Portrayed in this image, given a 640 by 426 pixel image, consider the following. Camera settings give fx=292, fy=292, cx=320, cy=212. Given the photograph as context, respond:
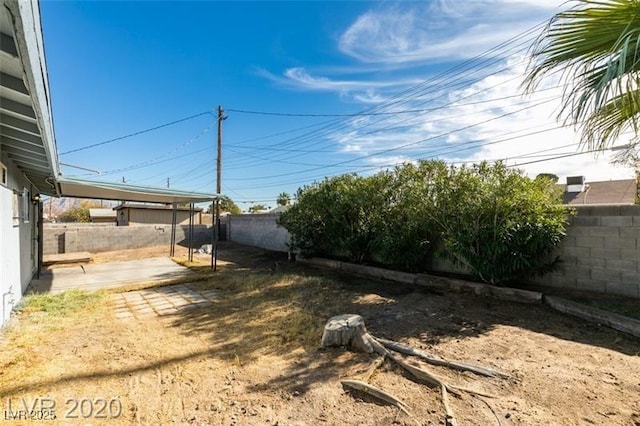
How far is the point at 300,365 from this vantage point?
281 centimetres

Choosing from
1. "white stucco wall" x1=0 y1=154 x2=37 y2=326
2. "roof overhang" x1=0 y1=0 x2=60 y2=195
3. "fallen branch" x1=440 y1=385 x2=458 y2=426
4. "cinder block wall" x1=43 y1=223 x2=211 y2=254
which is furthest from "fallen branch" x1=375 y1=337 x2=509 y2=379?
"cinder block wall" x1=43 y1=223 x2=211 y2=254

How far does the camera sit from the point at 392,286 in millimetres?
5934

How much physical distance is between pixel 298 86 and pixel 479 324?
34.8 ft

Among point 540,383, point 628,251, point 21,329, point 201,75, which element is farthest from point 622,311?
point 201,75

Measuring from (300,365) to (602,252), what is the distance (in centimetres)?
473

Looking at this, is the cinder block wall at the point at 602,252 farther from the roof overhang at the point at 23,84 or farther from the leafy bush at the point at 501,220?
the roof overhang at the point at 23,84

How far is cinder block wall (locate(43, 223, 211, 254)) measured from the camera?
11328 millimetres

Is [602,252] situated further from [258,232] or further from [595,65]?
[258,232]

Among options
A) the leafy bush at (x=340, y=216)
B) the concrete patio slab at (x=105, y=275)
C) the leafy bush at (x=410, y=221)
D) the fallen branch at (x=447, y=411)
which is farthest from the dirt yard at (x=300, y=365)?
the leafy bush at (x=340, y=216)

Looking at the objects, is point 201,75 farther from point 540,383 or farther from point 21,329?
point 540,383

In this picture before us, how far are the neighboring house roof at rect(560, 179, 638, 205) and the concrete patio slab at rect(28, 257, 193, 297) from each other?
1794 centimetres

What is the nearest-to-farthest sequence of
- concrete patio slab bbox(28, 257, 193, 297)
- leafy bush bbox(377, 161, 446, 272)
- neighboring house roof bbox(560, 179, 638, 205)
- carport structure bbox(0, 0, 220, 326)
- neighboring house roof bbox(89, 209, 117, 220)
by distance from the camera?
carport structure bbox(0, 0, 220, 326) < leafy bush bbox(377, 161, 446, 272) < concrete patio slab bbox(28, 257, 193, 297) < neighboring house roof bbox(560, 179, 638, 205) < neighboring house roof bbox(89, 209, 117, 220)

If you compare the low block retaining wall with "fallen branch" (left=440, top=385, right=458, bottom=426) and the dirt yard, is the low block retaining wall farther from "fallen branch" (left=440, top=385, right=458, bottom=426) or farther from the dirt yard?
"fallen branch" (left=440, top=385, right=458, bottom=426)

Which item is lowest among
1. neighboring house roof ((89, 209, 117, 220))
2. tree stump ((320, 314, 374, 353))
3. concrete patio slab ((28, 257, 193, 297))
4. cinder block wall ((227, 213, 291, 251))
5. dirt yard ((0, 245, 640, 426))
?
Answer: concrete patio slab ((28, 257, 193, 297))
